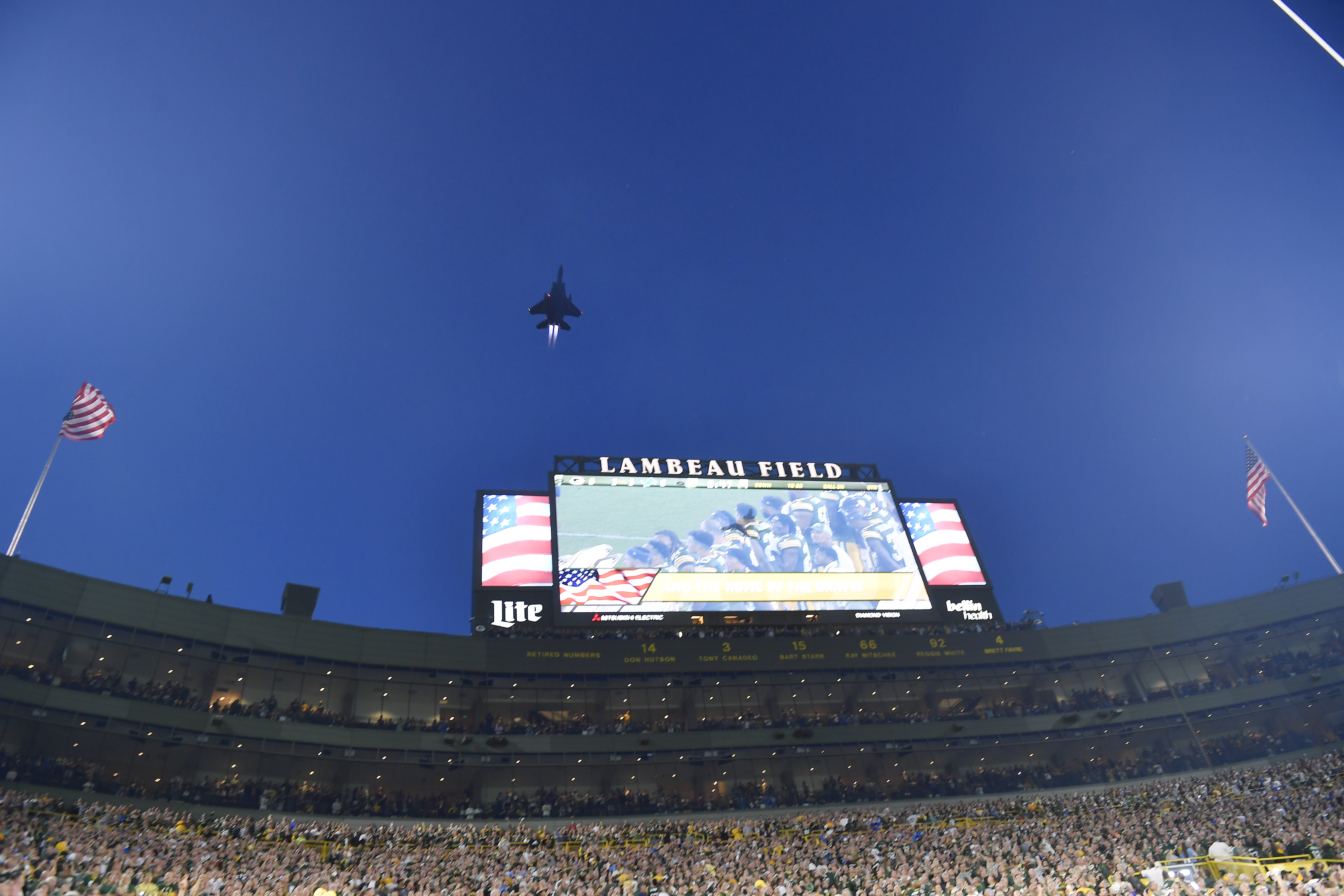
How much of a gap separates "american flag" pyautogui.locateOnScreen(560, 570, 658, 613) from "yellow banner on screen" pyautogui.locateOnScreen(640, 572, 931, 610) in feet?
1.84

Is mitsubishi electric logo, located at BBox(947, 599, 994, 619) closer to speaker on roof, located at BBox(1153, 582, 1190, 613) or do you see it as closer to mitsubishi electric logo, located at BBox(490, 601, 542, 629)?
speaker on roof, located at BBox(1153, 582, 1190, 613)

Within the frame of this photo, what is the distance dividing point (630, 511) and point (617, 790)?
1601cm

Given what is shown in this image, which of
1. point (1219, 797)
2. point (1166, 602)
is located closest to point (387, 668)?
point (1219, 797)

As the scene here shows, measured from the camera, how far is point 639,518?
45.7 meters

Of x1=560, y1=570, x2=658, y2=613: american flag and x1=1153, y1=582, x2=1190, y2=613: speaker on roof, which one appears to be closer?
x1=560, y1=570, x2=658, y2=613: american flag

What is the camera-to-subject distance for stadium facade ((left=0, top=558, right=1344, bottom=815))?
37.4 metres

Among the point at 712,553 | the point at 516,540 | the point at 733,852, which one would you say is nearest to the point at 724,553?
the point at 712,553

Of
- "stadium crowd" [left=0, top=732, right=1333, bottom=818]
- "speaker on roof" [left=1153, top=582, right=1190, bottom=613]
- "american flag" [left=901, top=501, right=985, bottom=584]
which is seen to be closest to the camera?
"stadium crowd" [left=0, top=732, right=1333, bottom=818]

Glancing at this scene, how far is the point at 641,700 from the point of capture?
4809 cm

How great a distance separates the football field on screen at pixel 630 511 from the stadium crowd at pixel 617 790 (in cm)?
1364

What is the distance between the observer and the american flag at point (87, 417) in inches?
1453

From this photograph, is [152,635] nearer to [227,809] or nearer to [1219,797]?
[227,809]

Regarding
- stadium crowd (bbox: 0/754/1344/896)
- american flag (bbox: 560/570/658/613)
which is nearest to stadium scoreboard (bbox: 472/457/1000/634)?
american flag (bbox: 560/570/658/613)

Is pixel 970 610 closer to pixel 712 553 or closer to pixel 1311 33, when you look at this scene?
pixel 712 553
